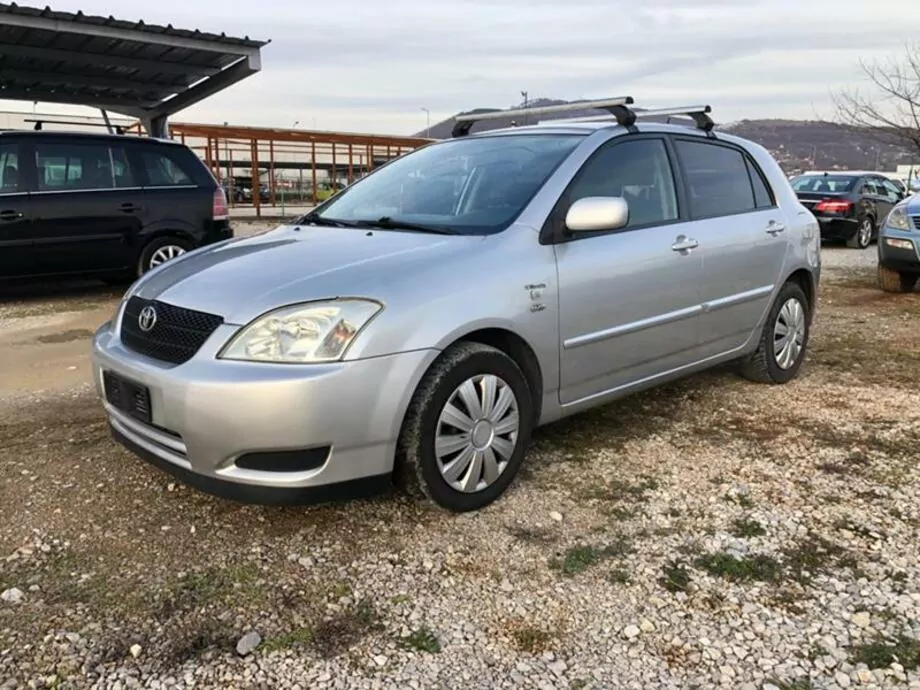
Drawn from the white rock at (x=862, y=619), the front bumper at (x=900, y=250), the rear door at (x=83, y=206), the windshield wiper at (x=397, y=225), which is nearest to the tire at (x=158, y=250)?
the rear door at (x=83, y=206)

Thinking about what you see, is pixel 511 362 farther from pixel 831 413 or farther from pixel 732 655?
pixel 831 413

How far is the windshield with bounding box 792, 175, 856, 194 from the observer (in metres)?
15.6

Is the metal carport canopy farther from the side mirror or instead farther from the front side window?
the side mirror

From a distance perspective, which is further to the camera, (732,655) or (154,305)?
(154,305)

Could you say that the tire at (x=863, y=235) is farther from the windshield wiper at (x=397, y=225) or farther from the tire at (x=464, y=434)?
the tire at (x=464, y=434)

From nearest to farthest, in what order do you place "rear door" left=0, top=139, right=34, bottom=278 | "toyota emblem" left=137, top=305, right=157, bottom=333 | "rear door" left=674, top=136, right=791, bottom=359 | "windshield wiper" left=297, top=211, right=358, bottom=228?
"toyota emblem" left=137, top=305, right=157, bottom=333, "windshield wiper" left=297, top=211, right=358, bottom=228, "rear door" left=674, top=136, right=791, bottom=359, "rear door" left=0, top=139, right=34, bottom=278

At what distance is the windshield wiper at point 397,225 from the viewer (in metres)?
3.50

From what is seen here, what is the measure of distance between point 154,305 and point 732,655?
238cm

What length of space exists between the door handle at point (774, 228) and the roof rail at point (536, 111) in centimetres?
132

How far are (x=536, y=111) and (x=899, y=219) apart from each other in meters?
6.02

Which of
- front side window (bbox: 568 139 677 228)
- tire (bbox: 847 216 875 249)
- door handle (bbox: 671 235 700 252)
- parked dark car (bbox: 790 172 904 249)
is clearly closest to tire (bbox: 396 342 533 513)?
front side window (bbox: 568 139 677 228)

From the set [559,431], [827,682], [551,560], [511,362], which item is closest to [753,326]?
[559,431]

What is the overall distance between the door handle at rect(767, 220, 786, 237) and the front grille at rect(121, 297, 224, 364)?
339 cm

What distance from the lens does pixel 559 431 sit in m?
4.23
